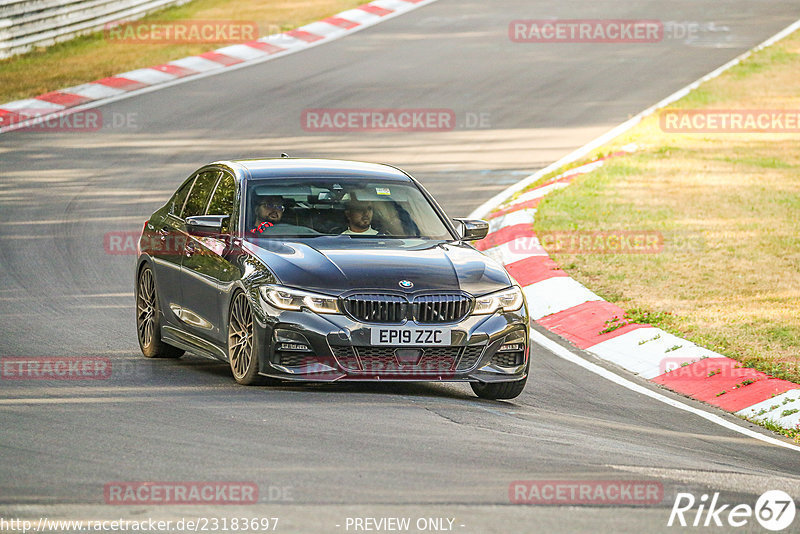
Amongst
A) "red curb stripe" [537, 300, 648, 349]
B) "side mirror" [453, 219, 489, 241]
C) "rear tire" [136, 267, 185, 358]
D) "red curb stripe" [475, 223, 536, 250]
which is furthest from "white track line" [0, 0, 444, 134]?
"side mirror" [453, 219, 489, 241]

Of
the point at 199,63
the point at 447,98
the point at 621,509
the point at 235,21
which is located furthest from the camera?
the point at 235,21

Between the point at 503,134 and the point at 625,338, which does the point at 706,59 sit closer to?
the point at 503,134

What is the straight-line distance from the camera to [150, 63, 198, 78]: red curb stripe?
26.5 metres

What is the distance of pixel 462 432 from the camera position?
804 cm

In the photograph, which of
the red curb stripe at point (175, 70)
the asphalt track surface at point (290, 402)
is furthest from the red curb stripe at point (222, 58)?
the asphalt track surface at point (290, 402)

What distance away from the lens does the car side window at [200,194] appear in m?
10.8

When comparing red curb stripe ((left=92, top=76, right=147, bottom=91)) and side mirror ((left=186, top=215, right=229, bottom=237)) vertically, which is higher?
side mirror ((left=186, top=215, right=229, bottom=237))

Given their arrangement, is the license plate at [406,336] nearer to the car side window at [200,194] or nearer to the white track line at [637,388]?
the white track line at [637,388]

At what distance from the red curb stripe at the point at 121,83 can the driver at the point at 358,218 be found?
52.2ft

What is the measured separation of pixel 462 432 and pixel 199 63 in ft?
67.2

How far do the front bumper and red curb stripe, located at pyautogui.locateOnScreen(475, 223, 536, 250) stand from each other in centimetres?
663

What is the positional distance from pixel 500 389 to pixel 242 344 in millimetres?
1784

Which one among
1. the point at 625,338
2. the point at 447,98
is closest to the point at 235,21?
the point at 447,98

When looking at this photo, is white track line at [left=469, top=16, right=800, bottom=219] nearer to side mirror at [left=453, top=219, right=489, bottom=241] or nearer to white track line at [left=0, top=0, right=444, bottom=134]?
side mirror at [left=453, top=219, right=489, bottom=241]
